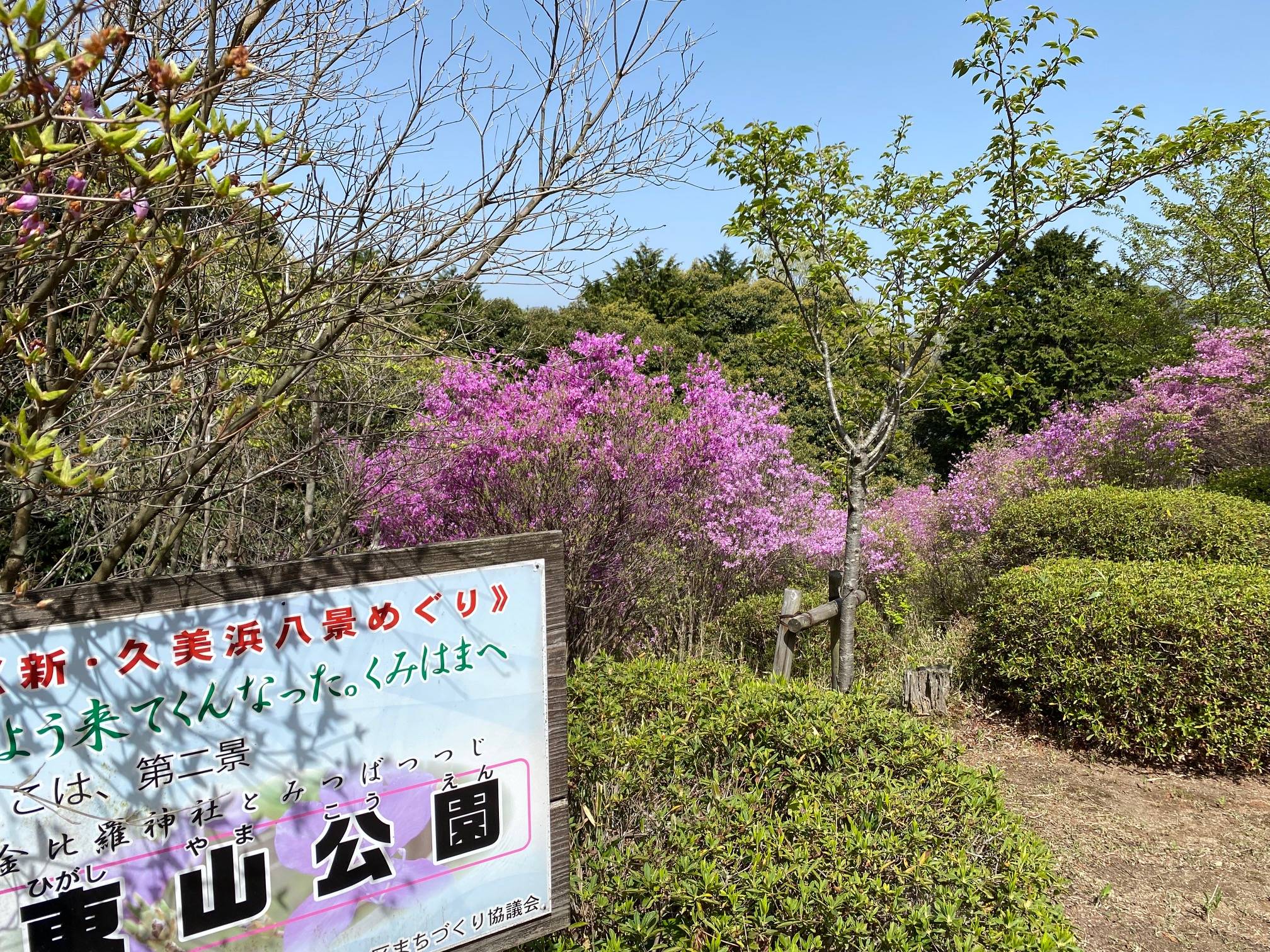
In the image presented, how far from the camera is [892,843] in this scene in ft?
6.56

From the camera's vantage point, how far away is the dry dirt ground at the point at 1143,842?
2.83m

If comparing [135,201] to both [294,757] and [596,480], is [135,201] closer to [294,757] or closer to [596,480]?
[294,757]

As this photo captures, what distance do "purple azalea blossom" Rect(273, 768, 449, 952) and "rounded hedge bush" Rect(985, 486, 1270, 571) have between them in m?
5.24

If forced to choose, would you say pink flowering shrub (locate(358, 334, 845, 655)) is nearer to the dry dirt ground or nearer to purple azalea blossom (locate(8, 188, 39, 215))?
the dry dirt ground

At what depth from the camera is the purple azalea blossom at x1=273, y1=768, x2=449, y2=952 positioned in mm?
1520

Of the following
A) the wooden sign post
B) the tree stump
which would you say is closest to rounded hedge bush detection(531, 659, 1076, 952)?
the wooden sign post

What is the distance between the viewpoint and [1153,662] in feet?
13.4

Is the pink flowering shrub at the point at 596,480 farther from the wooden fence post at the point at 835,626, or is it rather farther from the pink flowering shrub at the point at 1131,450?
the pink flowering shrub at the point at 1131,450

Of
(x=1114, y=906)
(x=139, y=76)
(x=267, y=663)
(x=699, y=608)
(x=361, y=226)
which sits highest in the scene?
(x=139, y=76)

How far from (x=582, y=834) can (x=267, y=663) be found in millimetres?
1074

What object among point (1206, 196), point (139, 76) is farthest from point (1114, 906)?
point (1206, 196)

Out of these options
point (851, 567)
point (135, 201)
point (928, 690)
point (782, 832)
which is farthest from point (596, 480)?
point (135, 201)

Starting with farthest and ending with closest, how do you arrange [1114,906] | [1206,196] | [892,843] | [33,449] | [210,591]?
[1206,196] → [1114,906] → [892,843] → [210,591] → [33,449]

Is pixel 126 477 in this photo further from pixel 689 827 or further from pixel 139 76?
pixel 689 827
